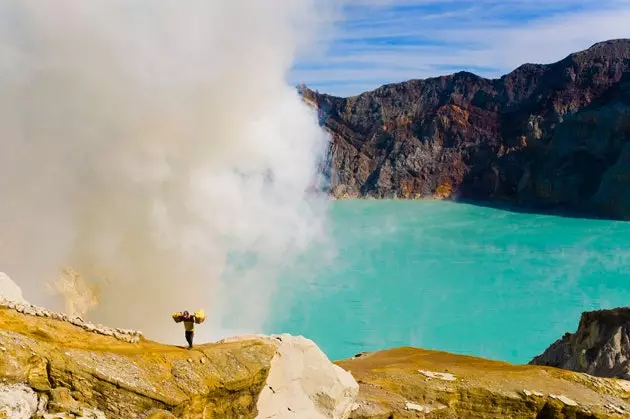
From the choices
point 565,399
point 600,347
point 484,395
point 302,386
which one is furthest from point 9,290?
point 600,347

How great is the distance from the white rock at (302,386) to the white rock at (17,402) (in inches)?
164

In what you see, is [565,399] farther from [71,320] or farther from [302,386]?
[71,320]

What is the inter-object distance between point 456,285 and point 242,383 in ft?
140

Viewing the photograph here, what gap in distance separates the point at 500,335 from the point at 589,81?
291 ft

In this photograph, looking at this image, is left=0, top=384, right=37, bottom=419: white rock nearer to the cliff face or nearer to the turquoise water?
the turquoise water

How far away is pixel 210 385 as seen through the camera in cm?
1038

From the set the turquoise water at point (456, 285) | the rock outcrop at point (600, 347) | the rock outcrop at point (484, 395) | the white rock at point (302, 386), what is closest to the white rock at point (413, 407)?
the rock outcrop at point (484, 395)

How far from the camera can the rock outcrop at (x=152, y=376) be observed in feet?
29.0

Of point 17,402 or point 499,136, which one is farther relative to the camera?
point 499,136

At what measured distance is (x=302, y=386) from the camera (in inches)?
465

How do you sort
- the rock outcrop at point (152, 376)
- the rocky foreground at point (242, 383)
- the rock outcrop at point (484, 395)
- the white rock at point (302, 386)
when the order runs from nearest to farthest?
1. the rock outcrop at point (152, 376)
2. the rocky foreground at point (242, 383)
3. the white rock at point (302, 386)
4. the rock outcrop at point (484, 395)

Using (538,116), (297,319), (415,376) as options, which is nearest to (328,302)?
(297,319)

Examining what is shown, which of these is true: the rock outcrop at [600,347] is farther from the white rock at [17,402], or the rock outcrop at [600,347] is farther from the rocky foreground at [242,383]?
the white rock at [17,402]

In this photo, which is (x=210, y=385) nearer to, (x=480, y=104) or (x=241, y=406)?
(x=241, y=406)
